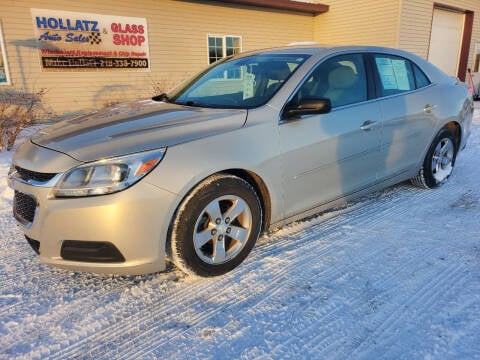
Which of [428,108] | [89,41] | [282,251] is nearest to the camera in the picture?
[282,251]

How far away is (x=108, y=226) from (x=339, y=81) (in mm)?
2304

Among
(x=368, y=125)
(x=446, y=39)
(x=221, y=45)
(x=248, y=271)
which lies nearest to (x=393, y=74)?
(x=368, y=125)

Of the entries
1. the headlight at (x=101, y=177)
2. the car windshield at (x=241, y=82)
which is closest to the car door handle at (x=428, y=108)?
the car windshield at (x=241, y=82)

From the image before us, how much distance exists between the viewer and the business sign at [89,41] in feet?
30.5

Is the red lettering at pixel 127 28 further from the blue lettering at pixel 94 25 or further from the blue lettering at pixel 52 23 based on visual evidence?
the blue lettering at pixel 52 23

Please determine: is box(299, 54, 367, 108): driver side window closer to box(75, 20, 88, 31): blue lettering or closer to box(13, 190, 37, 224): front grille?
box(13, 190, 37, 224): front grille

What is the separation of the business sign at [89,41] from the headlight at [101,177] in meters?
8.82

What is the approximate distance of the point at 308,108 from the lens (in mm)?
2736

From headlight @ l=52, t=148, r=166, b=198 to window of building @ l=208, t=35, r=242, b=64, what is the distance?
1074 cm

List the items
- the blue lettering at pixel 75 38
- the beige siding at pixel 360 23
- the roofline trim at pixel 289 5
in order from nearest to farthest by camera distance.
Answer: the blue lettering at pixel 75 38, the roofline trim at pixel 289 5, the beige siding at pixel 360 23

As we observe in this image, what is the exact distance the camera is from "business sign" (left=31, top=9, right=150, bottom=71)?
9298 millimetres

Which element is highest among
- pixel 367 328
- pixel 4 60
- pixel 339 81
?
pixel 4 60

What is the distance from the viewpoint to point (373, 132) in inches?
131

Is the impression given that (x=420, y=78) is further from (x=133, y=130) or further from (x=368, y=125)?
(x=133, y=130)
